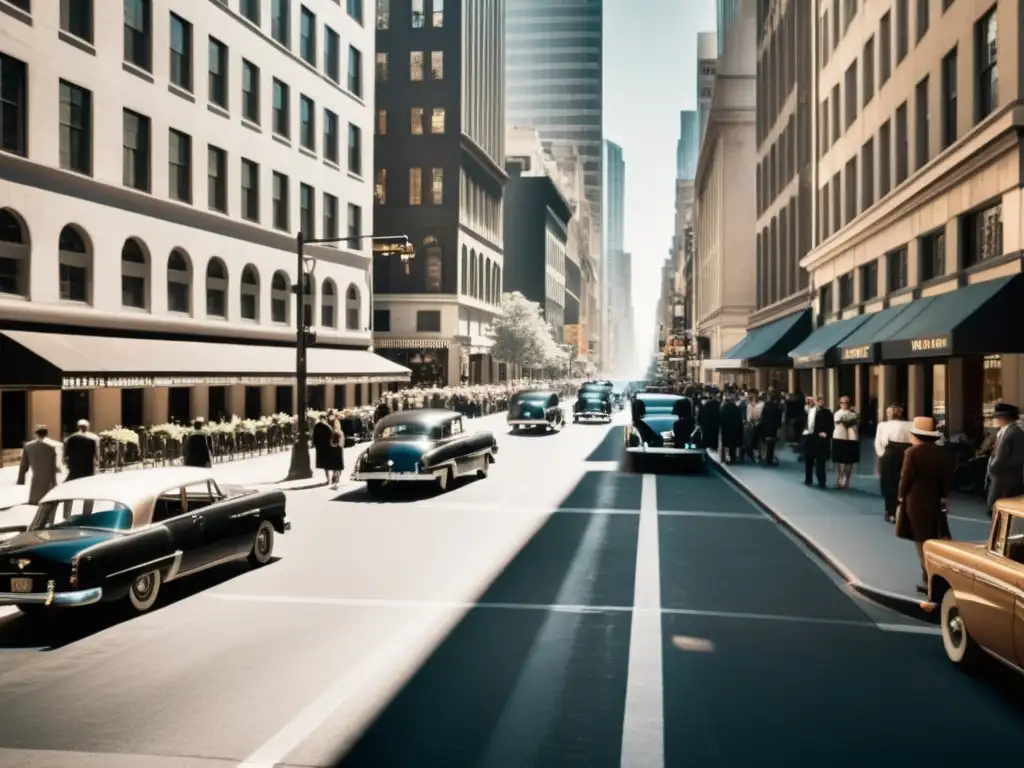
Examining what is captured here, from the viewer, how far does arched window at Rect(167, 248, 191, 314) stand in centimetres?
3581

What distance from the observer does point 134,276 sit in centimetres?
3344

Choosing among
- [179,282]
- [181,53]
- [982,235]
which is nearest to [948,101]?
[982,235]

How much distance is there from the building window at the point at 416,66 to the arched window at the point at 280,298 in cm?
4266

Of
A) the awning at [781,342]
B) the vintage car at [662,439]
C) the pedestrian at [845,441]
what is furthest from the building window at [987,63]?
the awning at [781,342]

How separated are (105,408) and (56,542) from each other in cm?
2323

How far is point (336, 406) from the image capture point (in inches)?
2024

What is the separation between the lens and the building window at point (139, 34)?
32.7 m

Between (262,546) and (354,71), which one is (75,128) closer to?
(262,546)

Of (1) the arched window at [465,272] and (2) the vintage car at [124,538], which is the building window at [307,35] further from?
(2) the vintage car at [124,538]

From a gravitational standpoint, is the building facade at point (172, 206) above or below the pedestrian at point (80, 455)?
above

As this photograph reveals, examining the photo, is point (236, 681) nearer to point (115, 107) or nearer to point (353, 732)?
point (353, 732)

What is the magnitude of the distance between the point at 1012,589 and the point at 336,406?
46226 mm

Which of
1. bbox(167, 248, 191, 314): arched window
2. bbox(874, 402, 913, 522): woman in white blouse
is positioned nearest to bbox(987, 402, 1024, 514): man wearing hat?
bbox(874, 402, 913, 522): woman in white blouse

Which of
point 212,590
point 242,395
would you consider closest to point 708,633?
point 212,590
